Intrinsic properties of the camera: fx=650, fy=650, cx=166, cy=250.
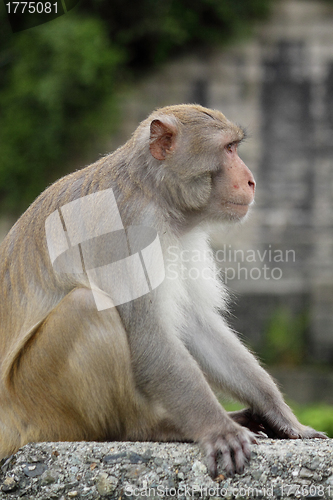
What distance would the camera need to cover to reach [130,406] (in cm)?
405

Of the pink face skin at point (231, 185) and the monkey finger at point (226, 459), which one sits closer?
the monkey finger at point (226, 459)

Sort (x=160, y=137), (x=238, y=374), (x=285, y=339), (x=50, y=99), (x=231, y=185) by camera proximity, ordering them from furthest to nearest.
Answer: (x=285, y=339) < (x=50, y=99) < (x=238, y=374) < (x=231, y=185) < (x=160, y=137)

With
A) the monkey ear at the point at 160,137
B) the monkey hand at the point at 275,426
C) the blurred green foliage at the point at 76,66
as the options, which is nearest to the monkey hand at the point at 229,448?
the monkey hand at the point at 275,426

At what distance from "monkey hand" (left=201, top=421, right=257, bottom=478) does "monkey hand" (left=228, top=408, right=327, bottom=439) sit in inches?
27.2

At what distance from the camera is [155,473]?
3729 millimetres

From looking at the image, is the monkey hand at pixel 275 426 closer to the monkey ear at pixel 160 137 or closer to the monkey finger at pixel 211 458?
the monkey finger at pixel 211 458

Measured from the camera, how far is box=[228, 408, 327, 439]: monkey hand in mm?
4477

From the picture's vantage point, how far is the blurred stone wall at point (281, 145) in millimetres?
13219

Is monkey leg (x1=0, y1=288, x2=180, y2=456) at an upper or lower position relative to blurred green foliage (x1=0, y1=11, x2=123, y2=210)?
lower

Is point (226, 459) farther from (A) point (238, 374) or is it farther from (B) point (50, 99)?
(B) point (50, 99)

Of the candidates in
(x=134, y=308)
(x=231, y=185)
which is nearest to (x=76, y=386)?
(x=134, y=308)

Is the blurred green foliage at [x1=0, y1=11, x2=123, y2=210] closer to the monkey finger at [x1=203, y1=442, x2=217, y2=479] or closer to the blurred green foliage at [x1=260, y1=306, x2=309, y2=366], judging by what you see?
the blurred green foliage at [x1=260, y1=306, x2=309, y2=366]

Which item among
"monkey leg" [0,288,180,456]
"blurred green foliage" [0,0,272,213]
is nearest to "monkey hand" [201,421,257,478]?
"monkey leg" [0,288,180,456]

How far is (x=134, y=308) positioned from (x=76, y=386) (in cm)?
59
